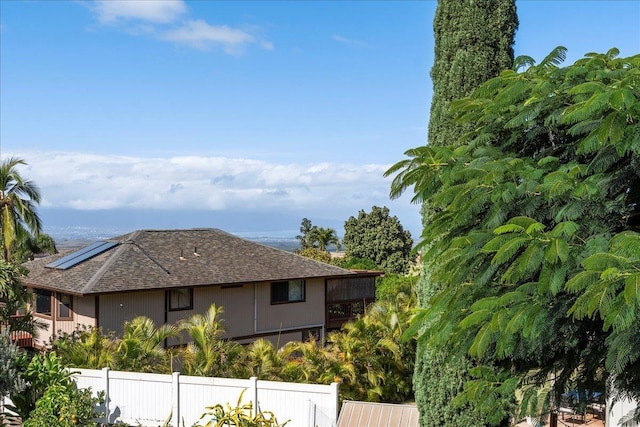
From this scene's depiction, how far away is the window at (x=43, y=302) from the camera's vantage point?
2566 cm

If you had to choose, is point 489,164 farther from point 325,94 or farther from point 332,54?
point 325,94

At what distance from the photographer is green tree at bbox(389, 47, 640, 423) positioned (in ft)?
20.7

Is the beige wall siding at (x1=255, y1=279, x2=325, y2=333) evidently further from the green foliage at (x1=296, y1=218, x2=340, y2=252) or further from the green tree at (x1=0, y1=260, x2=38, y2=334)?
the green foliage at (x1=296, y1=218, x2=340, y2=252)

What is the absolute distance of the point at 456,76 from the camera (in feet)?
42.0

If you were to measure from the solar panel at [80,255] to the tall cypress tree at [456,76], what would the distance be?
1732cm

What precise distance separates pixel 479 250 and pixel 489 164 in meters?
1.21

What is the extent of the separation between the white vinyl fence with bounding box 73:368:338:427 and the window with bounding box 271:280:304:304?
42.0ft

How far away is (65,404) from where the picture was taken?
46.3 ft

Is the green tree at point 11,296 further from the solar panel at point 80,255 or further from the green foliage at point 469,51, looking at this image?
the green foliage at point 469,51

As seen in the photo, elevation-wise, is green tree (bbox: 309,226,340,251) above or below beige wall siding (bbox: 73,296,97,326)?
above

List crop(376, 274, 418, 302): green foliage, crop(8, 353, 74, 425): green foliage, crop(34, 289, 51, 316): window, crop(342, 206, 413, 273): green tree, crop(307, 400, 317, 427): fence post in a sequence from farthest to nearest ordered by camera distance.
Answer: crop(342, 206, 413, 273): green tree
crop(376, 274, 418, 302): green foliage
crop(34, 289, 51, 316): window
crop(8, 353, 74, 425): green foliage
crop(307, 400, 317, 427): fence post

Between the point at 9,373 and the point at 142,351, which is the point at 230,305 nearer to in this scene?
the point at 142,351

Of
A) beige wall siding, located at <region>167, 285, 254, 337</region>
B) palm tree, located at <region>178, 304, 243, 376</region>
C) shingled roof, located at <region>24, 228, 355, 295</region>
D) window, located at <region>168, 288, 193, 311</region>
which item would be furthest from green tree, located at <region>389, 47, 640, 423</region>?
beige wall siding, located at <region>167, 285, 254, 337</region>

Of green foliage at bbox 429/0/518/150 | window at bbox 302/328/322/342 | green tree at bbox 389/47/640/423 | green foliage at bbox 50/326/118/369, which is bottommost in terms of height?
window at bbox 302/328/322/342
